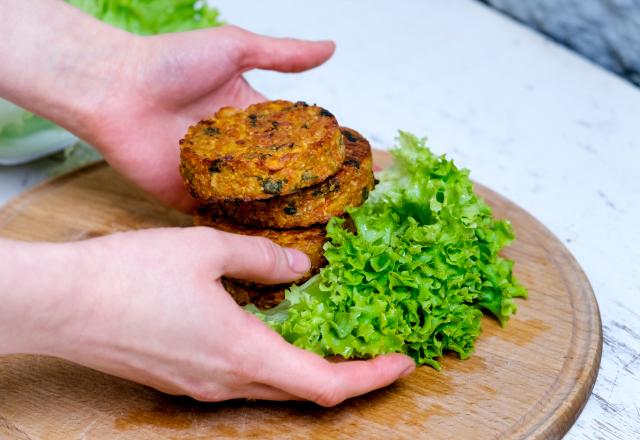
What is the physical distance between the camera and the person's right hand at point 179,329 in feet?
6.77

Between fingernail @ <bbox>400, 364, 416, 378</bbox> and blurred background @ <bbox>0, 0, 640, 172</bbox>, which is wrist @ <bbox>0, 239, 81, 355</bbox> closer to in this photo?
fingernail @ <bbox>400, 364, 416, 378</bbox>

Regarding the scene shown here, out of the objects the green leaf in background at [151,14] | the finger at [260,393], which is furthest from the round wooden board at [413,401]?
the green leaf in background at [151,14]

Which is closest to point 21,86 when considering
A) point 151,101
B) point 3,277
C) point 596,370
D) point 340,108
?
point 151,101

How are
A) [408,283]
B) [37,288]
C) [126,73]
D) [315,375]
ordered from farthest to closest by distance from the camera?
[126,73]
[408,283]
[315,375]
[37,288]

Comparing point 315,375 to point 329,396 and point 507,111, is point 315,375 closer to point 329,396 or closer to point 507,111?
point 329,396

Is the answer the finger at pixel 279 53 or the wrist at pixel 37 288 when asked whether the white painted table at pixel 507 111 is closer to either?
the finger at pixel 279 53

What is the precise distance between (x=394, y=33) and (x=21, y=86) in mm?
2662

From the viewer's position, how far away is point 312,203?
2645 millimetres

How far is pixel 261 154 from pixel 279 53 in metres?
→ 0.86

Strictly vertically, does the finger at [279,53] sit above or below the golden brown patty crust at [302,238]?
above

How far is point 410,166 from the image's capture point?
3.01 metres

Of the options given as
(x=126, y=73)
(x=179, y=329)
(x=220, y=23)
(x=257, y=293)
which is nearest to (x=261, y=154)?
(x=257, y=293)

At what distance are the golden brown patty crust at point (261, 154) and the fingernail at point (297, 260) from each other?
187 millimetres

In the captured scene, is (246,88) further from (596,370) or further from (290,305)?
(596,370)
